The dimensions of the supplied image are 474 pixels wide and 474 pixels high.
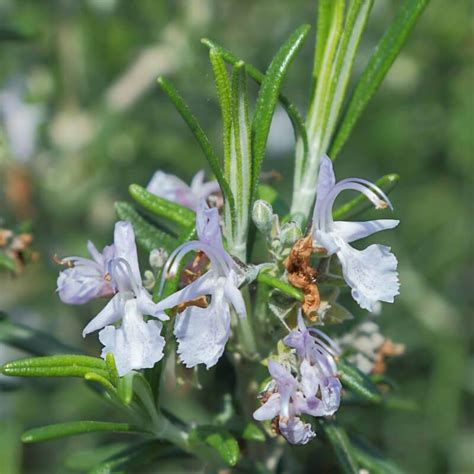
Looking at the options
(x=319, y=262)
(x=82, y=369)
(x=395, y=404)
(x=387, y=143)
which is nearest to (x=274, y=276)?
(x=319, y=262)

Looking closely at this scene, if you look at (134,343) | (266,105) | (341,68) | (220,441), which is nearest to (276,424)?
(220,441)

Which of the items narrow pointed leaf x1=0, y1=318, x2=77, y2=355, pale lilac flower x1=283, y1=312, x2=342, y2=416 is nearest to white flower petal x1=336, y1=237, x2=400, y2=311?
pale lilac flower x1=283, y1=312, x2=342, y2=416

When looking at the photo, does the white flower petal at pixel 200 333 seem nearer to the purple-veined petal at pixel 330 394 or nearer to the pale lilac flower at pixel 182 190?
the purple-veined petal at pixel 330 394

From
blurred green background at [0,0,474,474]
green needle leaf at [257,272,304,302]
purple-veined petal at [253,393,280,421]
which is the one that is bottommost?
blurred green background at [0,0,474,474]

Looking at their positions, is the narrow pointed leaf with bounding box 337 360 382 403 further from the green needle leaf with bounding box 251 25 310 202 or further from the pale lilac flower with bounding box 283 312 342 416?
the green needle leaf with bounding box 251 25 310 202

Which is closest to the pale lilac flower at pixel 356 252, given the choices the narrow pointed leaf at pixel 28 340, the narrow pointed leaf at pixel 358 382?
the narrow pointed leaf at pixel 358 382

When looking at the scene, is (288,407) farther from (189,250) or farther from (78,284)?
(78,284)
